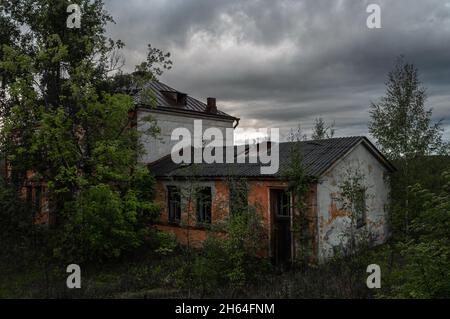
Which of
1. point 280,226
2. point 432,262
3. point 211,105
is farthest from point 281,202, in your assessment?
point 211,105

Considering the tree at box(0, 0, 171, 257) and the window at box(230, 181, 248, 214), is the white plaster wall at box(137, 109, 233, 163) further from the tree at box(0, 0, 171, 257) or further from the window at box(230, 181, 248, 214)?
the window at box(230, 181, 248, 214)

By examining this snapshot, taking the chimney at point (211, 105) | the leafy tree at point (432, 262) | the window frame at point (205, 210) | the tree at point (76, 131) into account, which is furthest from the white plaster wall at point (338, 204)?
the chimney at point (211, 105)

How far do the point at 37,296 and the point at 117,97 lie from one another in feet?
22.8

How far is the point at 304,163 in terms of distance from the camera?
12.4 meters

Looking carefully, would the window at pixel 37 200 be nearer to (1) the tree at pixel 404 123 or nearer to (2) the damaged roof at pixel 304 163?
(2) the damaged roof at pixel 304 163

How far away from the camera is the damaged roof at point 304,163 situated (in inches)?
469

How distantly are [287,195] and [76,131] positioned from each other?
8327mm

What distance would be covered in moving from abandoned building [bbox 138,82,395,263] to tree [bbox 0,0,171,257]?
152 centimetres

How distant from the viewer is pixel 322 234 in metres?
11.6

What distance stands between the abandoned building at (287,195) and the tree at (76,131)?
4.99 feet

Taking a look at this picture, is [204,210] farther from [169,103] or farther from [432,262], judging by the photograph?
[432,262]

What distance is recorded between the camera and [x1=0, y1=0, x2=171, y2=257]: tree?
A: 11812 millimetres

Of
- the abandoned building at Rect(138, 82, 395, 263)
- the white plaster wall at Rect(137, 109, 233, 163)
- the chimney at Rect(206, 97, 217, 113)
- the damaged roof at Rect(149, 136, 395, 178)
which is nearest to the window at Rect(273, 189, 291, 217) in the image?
the abandoned building at Rect(138, 82, 395, 263)
